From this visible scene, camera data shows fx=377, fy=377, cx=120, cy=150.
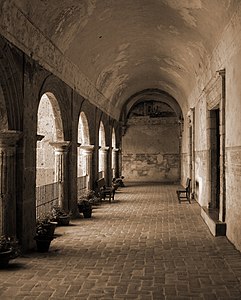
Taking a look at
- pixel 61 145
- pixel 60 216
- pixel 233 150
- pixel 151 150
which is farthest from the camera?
pixel 151 150

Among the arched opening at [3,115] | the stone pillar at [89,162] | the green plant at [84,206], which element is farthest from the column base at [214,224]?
the stone pillar at [89,162]

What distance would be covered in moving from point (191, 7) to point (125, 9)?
5.74ft

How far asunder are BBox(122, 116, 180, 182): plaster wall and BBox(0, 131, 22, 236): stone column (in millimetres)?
19565

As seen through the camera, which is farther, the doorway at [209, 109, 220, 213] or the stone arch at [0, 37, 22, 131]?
the doorway at [209, 109, 220, 213]

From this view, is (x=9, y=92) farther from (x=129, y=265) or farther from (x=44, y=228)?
(x=129, y=265)

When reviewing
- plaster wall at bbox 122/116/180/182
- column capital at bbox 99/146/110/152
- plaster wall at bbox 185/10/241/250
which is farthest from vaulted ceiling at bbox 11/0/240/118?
plaster wall at bbox 122/116/180/182

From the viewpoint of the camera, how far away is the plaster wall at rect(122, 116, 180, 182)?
2603 centimetres

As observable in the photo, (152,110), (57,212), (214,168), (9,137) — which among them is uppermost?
(152,110)

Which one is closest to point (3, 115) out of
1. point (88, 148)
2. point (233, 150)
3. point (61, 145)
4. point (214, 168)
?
point (61, 145)

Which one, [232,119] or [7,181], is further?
[232,119]

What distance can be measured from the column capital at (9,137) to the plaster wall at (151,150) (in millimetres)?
19623

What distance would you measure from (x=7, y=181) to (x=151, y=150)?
65.0 feet

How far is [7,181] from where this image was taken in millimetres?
6910

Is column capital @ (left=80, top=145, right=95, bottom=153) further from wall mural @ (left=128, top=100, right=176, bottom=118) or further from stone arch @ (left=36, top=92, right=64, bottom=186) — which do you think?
wall mural @ (left=128, top=100, right=176, bottom=118)
